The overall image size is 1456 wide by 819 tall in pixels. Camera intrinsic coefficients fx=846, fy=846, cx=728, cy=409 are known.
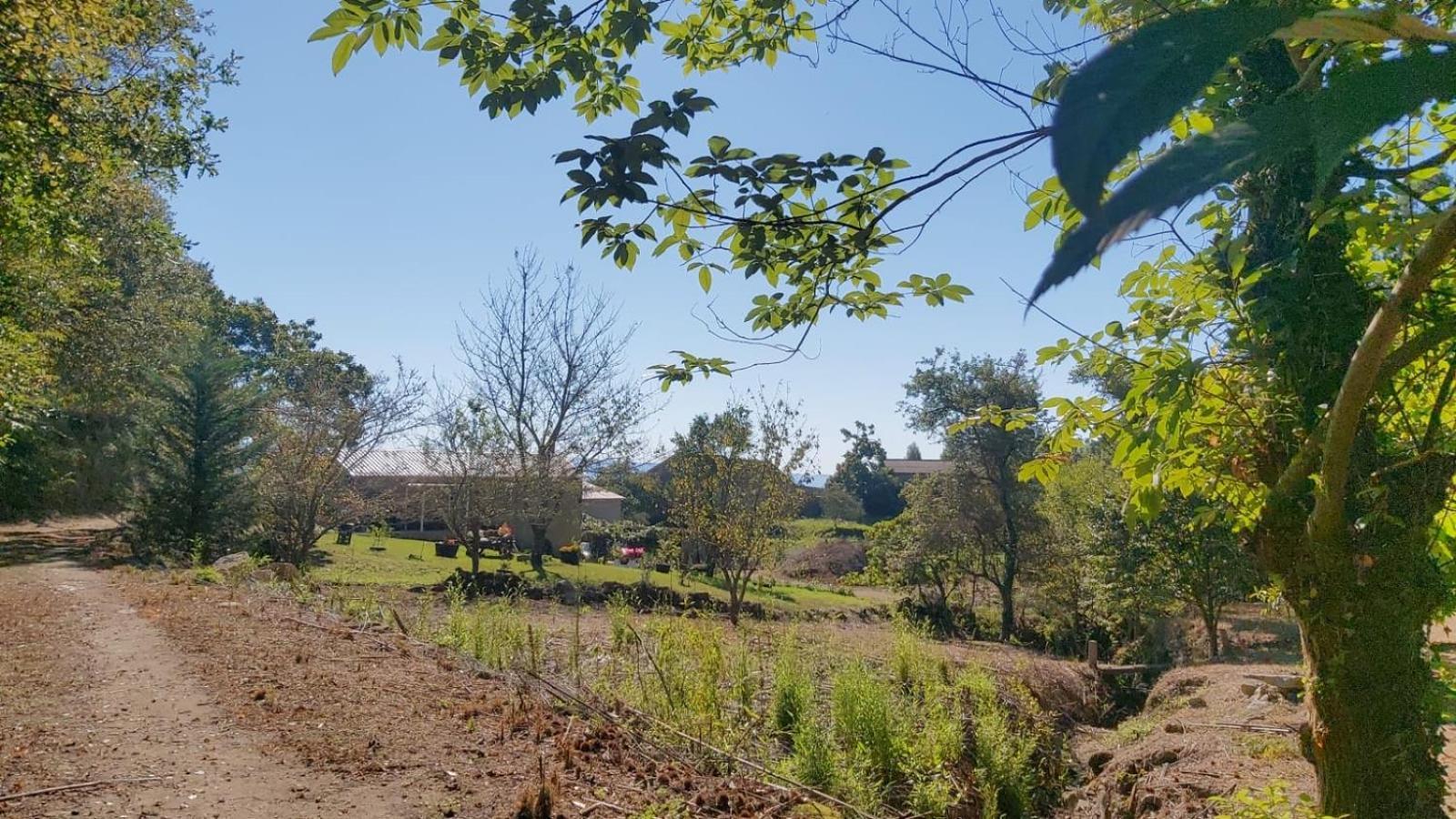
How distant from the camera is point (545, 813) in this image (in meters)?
3.71

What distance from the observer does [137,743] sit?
14.8 feet

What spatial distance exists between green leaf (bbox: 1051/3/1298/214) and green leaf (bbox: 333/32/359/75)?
7.28 ft

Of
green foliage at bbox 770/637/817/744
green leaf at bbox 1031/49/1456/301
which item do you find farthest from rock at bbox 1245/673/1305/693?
green leaf at bbox 1031/49/1456/301

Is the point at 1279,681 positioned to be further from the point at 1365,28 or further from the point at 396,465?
the point at 396,465

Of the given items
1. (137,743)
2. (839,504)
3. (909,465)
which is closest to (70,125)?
(137,743)

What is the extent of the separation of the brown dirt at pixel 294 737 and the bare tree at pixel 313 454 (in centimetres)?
1000

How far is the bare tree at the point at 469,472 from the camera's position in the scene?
18094mm

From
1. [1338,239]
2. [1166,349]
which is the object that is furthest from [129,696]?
[1338,239]

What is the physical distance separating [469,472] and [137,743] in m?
14.1

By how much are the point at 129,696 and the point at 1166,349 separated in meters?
6.25

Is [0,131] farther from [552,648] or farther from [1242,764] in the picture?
[1242,764]

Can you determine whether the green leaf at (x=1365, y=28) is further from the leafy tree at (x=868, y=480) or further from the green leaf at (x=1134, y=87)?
the leafy tree at (x=868, y=480)

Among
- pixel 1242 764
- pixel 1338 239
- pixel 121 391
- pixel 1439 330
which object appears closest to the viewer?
pixel 1439 330

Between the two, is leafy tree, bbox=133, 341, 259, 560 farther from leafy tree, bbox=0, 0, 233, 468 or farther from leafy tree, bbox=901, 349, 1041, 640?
leafy tree, bbox=901, 349, 1041, 640
